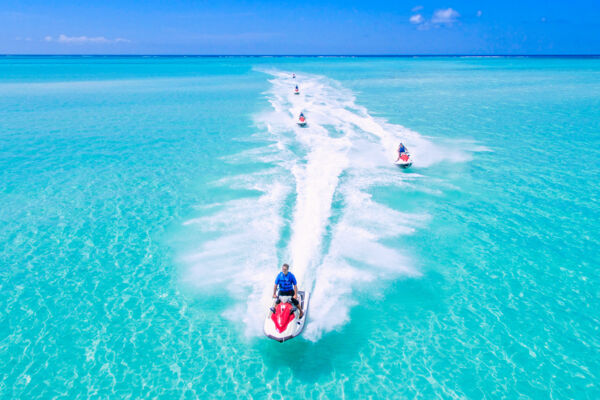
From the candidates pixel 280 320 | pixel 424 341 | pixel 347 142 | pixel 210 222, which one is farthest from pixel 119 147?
pixel 424 341

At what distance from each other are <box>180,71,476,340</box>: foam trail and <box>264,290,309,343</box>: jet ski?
0.71 m

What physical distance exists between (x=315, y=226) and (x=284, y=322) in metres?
8.59

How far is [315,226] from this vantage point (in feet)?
67.0

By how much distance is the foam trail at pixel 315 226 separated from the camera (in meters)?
15.4

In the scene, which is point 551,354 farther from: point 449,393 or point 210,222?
point 210,222

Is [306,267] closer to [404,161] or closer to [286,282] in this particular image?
[286,282]

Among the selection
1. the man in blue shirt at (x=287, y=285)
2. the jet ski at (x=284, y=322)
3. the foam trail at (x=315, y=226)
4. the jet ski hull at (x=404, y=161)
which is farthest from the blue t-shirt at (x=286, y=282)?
the jet ski hull at (x=404, y=161)

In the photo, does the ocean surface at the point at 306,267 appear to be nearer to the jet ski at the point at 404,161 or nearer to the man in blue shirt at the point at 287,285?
the jet ski at the point at 404,161

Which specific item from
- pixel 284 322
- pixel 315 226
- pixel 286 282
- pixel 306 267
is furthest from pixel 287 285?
pixel 315 226

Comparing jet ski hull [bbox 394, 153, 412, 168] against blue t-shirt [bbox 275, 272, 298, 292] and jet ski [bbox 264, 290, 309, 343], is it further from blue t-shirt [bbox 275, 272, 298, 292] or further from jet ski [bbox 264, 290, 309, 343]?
jet ski [bbox 264, 290, 309, 343]

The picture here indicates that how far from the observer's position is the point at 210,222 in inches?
826

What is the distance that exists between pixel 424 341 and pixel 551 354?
4081mm

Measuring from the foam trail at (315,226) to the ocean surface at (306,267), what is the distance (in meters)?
0.12

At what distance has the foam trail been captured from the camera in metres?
15.4
